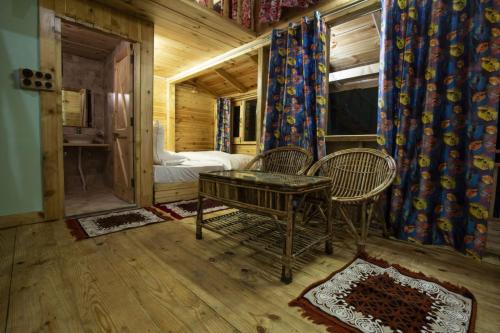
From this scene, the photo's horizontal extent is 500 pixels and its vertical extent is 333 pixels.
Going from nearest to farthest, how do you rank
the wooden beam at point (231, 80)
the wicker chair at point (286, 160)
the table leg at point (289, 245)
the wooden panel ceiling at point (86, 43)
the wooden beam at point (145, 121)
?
the table leg at point (289, 245)
the wicker chair at point (286, 160)
the wooden beam at point (145, 121)
the wooden panel ceiling at point (86, 43)
the wooden beam at point (231, 80)

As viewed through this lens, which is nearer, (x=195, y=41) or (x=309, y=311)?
(x=309, y=311)

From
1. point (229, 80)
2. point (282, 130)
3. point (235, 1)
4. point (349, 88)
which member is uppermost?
point (235, 1)

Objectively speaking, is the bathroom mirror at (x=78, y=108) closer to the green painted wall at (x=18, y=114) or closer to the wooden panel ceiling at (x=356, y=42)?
the green painted wall at (x=18, y=114)

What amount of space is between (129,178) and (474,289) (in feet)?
10.9

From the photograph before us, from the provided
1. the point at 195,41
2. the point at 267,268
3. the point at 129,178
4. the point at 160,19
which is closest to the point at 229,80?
the point at 195,41

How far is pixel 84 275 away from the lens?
1.40 metres

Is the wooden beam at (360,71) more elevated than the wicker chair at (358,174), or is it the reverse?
the wooden beam at (360,71)

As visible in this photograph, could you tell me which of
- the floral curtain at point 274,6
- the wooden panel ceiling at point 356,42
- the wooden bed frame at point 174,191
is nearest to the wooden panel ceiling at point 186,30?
the floral curtain at point 274,6

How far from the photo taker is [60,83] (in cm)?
232

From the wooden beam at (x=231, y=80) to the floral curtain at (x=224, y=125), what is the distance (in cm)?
53

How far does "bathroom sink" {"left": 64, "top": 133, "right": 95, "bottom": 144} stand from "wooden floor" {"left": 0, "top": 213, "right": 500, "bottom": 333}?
2.41 metres

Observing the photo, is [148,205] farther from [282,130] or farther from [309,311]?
[309,311]

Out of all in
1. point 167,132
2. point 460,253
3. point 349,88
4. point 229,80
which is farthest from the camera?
point 167,132

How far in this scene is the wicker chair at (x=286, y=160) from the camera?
2496 mm
